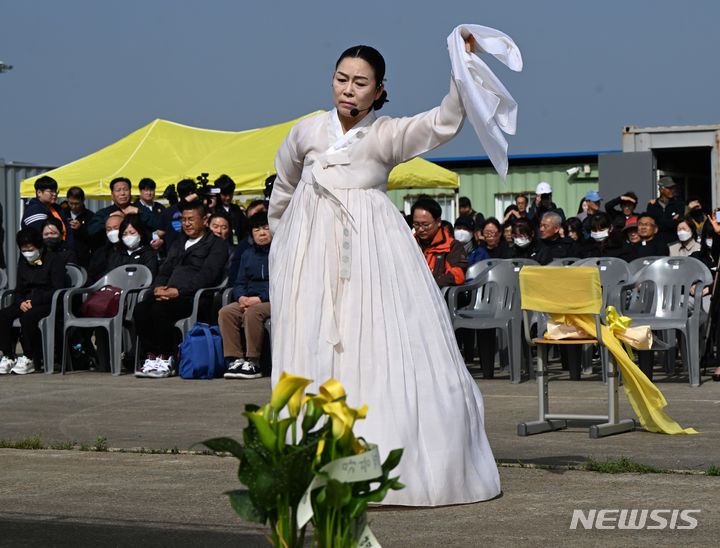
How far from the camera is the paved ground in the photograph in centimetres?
480

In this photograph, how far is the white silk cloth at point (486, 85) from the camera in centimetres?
503

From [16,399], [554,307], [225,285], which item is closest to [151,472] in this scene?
[554,307]

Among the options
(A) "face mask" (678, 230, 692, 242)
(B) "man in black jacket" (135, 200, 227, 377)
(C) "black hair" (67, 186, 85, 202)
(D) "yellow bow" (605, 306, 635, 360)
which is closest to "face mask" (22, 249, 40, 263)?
(B) "man in black jacket" (135, 200, 227, 377)

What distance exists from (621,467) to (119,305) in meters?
7.36

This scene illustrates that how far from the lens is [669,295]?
11422 mm

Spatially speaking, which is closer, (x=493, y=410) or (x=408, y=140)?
(x=408, y=140)

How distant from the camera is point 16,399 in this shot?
33.6 feet

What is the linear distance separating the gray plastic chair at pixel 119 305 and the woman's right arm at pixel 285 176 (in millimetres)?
6909

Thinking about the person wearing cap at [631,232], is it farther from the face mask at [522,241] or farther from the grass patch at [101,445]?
the grass patch at [101,445]

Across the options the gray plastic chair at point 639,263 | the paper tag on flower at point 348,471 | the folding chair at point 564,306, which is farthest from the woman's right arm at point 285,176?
the gray plastic chair at point 639,263

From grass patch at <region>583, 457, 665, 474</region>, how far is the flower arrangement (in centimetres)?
357

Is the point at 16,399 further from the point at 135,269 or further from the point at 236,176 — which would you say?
the point at 236,176

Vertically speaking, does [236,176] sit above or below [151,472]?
above

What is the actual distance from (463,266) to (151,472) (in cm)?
614
